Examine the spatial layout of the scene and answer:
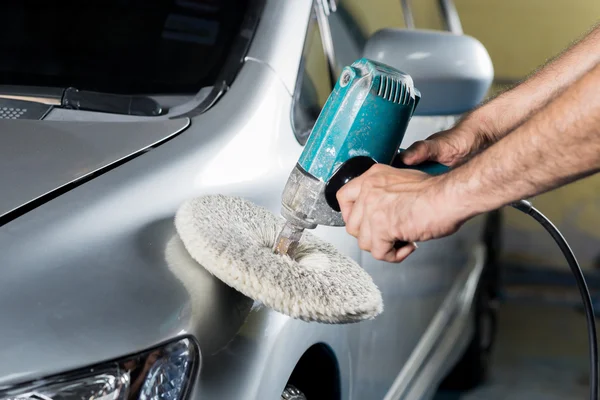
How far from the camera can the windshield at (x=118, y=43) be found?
64.5 inches

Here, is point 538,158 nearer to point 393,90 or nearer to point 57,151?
point 393,90

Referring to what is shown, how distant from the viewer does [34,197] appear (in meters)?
1.04

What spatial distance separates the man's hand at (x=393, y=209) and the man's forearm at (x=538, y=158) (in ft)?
0.07

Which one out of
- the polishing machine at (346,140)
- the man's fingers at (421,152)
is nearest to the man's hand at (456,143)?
the man's fingers at (421,152)

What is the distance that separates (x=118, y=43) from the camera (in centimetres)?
181

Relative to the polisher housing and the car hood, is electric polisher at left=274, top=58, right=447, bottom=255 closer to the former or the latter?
the polisher housing

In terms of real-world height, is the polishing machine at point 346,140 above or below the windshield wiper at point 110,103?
above

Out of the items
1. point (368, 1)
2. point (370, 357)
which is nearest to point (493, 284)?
point (368, 1)

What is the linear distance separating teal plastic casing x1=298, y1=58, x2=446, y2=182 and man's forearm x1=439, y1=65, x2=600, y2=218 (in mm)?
139

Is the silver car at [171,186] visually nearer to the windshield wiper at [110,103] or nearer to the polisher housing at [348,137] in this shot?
the windshield wiper at [110,103]

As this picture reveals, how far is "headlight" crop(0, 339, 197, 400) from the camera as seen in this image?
867 mm

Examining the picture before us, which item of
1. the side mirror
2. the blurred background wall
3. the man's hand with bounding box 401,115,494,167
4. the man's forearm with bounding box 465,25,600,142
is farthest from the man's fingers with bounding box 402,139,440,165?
the blurred background wall

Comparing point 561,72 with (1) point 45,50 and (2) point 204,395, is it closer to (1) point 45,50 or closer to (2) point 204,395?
(2) point 204,395

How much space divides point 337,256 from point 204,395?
12.6 inches
